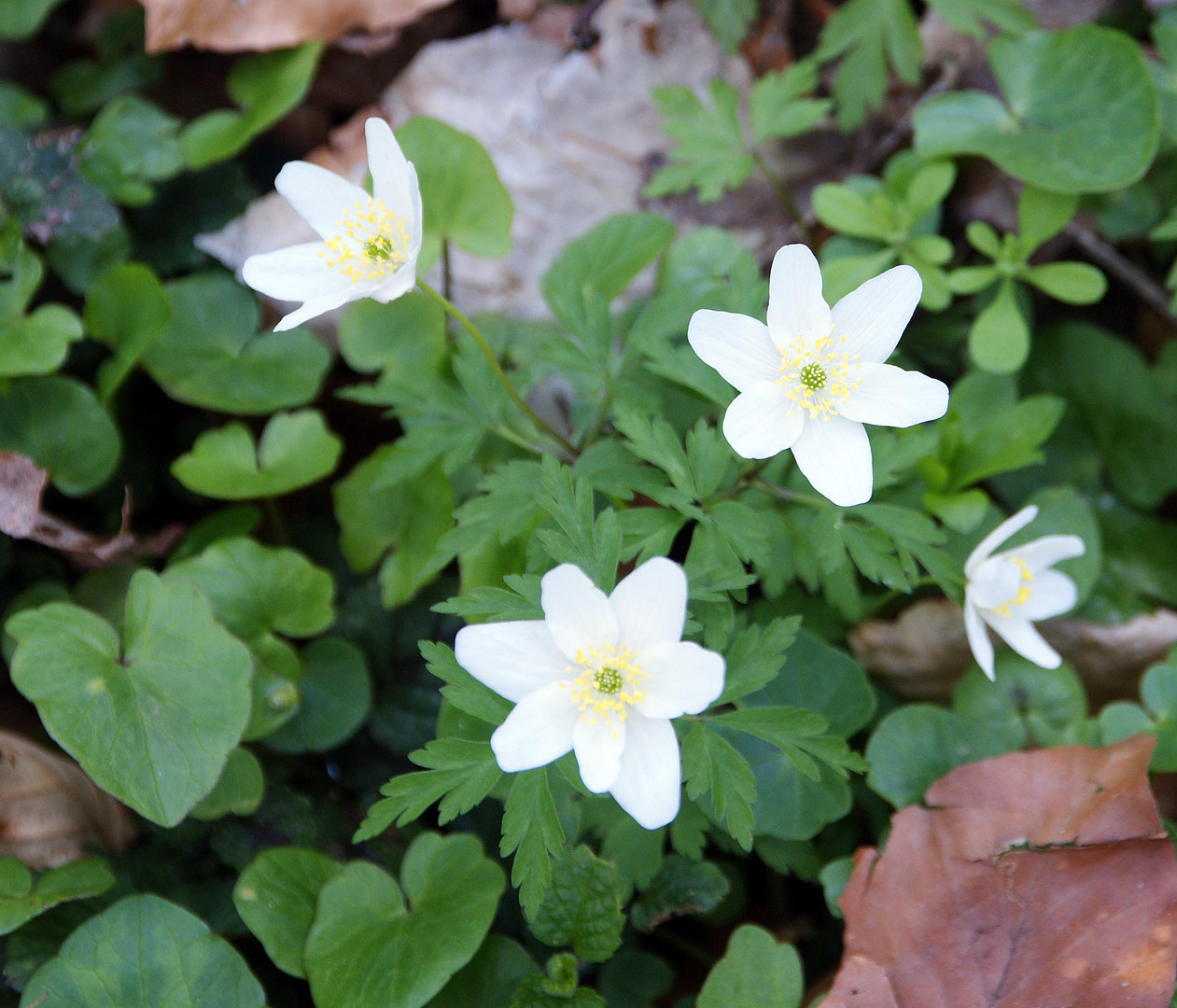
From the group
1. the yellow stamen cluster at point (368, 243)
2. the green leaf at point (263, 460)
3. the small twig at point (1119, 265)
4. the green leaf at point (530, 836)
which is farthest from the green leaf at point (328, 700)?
the small twig at point (1119, 265)

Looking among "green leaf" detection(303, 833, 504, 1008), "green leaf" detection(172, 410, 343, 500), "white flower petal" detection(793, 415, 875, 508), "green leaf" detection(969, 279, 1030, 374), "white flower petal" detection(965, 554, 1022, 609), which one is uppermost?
"white flower petal" detection(793, 415, 875, 508)

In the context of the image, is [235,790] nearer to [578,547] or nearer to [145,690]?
[145,690]

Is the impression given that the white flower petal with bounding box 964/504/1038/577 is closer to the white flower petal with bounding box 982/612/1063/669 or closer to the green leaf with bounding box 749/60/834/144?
the white flower petal with bounding box 982/612/1063/669

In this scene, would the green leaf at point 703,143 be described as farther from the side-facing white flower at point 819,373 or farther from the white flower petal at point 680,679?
the white flower petal at point 680,679

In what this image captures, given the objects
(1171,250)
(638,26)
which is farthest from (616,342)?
(1171,250)

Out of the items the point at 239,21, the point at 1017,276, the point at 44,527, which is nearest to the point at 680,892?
the point at 44,527

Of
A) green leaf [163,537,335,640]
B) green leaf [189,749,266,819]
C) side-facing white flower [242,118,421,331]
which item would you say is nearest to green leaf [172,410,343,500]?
green leaf [163,537,335,640]

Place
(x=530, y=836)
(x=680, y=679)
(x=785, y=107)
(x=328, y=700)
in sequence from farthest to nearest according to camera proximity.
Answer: (x=785, y=107), (x=328, y=700), (x=530, y=836), (x=680, y=679)
